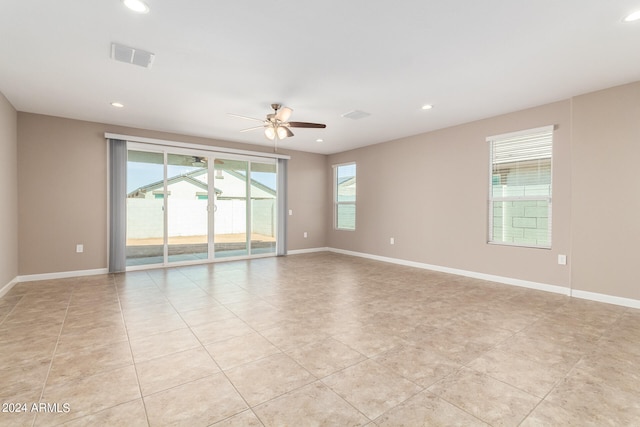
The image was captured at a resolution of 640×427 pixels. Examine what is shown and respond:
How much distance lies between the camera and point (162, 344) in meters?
2.51

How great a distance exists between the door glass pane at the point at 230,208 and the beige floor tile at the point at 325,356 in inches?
175

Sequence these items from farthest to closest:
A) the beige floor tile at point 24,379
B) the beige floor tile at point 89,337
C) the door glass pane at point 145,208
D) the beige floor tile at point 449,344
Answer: the door glass pane at point 145,208
the beige floor tile at point 89,337
the beige floor tile at point 449,344
the beige floor tile at point 24,379

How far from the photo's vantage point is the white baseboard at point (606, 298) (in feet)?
11.3

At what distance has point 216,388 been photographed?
189 cm

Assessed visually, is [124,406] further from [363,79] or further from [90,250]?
[90,250]

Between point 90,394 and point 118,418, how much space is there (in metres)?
0.38

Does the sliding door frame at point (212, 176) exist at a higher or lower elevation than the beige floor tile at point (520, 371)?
higher

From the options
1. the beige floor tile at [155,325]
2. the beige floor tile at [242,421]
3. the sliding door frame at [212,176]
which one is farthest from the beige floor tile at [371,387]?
the sliding door frame at [212,176]

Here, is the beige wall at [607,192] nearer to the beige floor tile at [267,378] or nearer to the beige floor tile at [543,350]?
the beige floor tile at [543,350]

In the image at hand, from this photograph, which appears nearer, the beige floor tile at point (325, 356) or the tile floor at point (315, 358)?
the tile floor at point (315, 358)

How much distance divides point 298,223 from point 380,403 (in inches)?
231

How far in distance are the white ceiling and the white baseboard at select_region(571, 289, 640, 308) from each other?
252cm

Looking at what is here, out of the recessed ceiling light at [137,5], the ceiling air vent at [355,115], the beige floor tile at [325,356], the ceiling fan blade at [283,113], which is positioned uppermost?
the ceiling air vent at [355,115]

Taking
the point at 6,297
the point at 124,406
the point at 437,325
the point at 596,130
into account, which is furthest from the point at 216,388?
the point at 596,130
